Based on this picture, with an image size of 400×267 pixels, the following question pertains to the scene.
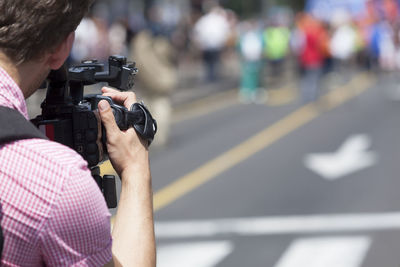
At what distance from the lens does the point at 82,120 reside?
1.84 metres

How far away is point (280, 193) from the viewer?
8414 mm

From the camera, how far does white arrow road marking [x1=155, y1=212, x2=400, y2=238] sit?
6922 mm

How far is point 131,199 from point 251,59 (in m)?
18.7

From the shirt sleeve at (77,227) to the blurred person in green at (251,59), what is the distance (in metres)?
18.3

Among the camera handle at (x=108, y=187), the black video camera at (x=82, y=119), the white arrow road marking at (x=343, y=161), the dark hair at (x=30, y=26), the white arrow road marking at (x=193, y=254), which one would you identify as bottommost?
the white arrow road marking at (x=343, y=161)

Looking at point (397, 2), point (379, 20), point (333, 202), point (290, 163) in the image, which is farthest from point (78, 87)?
point (397, 2)

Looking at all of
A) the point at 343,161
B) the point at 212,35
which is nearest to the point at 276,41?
the point at 212,35

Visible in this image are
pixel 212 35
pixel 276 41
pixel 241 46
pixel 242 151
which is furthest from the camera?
pixel 276 41

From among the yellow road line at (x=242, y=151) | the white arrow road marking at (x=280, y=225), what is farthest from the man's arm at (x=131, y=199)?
the yellow road line at (x=242, y=151)

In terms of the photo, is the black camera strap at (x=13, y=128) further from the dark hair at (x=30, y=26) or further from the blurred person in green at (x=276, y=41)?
the blurred person in green at (x=276, y=41)

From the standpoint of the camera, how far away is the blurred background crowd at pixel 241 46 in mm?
11773

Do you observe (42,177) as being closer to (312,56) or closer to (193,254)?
(193,254)

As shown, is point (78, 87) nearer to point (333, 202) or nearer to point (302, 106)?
point (333, 202)

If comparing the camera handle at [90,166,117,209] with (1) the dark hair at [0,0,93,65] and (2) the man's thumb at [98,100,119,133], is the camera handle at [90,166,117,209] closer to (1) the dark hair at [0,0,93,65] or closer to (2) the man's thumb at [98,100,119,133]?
(2) the man's thumb at [98,100,119,133]
